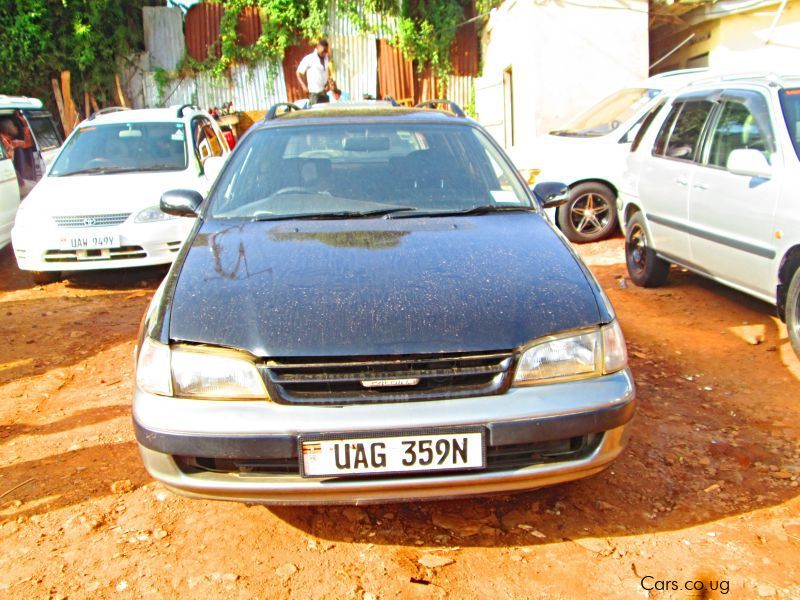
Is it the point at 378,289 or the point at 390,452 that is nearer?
the point at 390,452

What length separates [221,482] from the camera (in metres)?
2.52

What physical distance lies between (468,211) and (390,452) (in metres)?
1.53

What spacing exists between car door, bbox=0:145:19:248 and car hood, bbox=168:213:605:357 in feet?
19.1

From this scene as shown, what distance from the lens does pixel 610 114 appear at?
30.2 ft

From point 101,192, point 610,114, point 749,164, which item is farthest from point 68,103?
point 749,164

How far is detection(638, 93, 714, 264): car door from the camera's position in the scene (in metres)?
5.57

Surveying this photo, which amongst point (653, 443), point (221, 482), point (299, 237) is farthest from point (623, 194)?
point (221, 482)

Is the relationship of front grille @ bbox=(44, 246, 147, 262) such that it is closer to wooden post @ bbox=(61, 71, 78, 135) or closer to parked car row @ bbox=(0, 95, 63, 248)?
parked car row @ bbox=(0, 95, 63, 248)

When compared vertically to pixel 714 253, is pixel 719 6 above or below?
above

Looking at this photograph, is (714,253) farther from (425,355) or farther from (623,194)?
(425,355)

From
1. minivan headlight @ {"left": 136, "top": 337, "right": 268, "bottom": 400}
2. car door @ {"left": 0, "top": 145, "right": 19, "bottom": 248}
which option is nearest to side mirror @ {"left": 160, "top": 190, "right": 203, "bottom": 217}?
minivan headlight @ {"left": 136, "top": 337, "right": 268, "bottom": 400}

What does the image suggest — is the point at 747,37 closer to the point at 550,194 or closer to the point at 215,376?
the point at 550,194

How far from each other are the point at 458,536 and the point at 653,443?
1.25 meters

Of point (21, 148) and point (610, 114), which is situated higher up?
point (610, 114)
